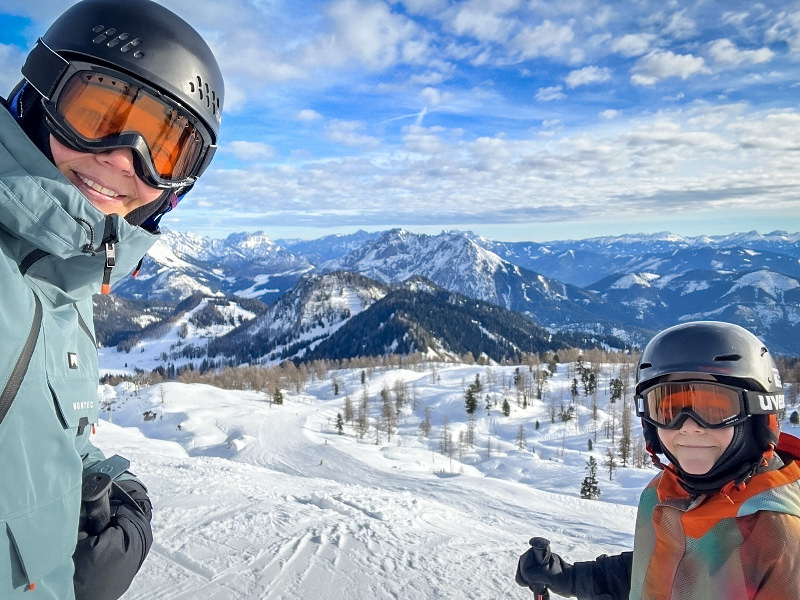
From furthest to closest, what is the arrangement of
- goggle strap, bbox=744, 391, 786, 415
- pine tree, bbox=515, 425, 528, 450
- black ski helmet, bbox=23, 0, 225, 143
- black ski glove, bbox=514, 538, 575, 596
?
pine tree, bbox=515, 425, 528, 450, black ski glove, bbox=514, 538, 575, 596, goggle strap, bbox=744, 391, 786, 415, black ski helmet, bbox=23, 0, 225, 143

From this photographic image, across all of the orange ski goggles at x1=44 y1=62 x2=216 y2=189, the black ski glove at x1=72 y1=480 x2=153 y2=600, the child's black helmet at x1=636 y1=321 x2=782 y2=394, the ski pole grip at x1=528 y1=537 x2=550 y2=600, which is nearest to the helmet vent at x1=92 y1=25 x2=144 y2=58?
the orange ski goggles at x1=44 y1=62 x2=216 y2=189

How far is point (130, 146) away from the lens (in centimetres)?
219

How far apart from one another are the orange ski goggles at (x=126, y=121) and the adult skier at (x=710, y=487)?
3.55m

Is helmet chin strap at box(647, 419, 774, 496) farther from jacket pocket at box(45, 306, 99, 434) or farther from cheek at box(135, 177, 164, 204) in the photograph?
cheek at box(135, 177, 164, 204)

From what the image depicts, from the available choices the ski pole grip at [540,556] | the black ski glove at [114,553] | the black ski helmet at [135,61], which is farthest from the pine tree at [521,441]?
the black ski helmet at [135,61]

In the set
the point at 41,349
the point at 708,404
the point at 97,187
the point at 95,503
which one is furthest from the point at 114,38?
the point at 708,404

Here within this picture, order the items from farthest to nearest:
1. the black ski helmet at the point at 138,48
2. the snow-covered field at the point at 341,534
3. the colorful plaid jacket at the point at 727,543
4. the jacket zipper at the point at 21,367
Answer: the snow-covered field at the point at 341,534 < the colorful plaid jacket at the point at 727,543 < the black ski helmet at the point at 138,48 < the jacket zipper at the point at 21,367

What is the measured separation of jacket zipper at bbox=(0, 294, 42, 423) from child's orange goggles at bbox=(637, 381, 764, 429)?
12.4 feet

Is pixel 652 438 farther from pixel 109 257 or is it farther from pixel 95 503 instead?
pixel 109 257

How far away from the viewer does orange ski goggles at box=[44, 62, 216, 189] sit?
2080mm

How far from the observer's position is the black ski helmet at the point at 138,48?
224cm

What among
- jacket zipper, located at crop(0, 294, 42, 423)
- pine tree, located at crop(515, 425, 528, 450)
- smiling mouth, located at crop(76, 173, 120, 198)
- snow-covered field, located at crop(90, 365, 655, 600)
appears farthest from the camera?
pine tree, located at crop(515, 425, 528, 450)

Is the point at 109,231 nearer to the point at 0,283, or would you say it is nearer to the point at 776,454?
the point at 0,283

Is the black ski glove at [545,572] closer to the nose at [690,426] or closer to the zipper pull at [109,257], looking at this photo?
the nose at [690,426]
